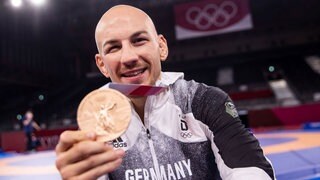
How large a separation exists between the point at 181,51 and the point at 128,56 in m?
19.4

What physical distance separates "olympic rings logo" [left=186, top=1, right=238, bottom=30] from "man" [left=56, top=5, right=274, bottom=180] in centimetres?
1414

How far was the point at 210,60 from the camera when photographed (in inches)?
805

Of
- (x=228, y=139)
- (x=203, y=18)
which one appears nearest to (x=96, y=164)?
(x=228, y=139)

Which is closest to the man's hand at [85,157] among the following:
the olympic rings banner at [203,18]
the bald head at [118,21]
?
the bald head at [118,21]

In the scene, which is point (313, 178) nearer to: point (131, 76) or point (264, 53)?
point (131, 76)

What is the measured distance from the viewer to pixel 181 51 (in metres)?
20.4

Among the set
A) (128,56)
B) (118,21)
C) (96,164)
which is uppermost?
(118,21)

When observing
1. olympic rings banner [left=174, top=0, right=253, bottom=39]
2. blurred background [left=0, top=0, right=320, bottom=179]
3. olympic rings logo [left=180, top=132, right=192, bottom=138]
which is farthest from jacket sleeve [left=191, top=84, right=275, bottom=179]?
olympic rings banner [left=174, top=0, right=253, bottom=39]

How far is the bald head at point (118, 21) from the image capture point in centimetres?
134

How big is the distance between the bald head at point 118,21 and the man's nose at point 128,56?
0.09 meters

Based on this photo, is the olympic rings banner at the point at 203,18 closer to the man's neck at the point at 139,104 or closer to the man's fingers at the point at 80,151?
the man's neck at the point at 139,104

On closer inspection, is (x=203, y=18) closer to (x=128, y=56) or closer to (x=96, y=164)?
(x=128, y=56)

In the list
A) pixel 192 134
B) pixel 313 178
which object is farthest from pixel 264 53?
pixel 192 134

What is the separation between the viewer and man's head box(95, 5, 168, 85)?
52.4 inches
